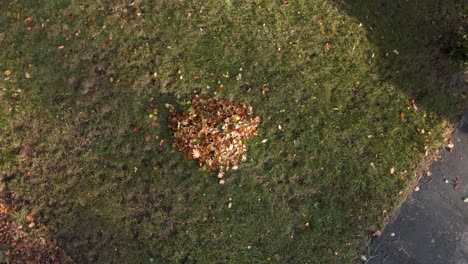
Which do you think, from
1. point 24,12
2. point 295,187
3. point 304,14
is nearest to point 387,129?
point 295,187

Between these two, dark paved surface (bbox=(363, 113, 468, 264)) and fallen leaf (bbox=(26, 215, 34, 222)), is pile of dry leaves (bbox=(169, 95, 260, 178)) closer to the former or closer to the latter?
fallen leaf (bbox=(26, 215, 34, 222))

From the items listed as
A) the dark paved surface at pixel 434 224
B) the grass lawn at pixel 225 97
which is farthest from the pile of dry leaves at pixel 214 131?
the dark paved surface at pixel 434 224

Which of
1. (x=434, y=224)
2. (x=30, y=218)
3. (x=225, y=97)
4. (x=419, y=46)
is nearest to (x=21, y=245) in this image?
(x=30, y=218)

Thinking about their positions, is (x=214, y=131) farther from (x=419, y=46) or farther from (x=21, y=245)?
(x=419, y=46)

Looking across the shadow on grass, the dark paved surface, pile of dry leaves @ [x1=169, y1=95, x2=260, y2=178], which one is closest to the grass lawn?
the shadow on grass

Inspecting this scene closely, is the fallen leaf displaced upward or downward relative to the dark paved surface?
downward

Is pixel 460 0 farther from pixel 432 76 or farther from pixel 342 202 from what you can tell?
pixel 342 202
